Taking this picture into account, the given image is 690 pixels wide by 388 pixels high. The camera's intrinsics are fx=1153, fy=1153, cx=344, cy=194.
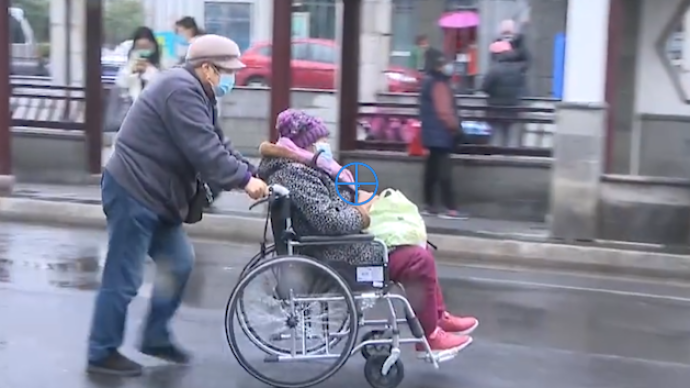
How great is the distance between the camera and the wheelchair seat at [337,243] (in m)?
5.62

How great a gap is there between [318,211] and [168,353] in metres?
1.25

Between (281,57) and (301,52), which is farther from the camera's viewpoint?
(301,52)

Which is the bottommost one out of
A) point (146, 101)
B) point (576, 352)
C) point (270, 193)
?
point (576, 352)

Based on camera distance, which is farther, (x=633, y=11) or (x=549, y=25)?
(x=549, y=25)

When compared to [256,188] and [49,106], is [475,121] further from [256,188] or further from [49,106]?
[256,188]

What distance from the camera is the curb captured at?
10.1m

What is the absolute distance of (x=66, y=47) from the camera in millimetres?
16328

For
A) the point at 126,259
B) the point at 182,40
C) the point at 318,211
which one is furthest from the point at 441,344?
the point at 182,40

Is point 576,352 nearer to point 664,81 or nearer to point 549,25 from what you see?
point 664,81

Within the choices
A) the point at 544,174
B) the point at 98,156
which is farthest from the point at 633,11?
the point at 98,156

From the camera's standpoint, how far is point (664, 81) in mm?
12547

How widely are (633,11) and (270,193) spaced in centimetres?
793

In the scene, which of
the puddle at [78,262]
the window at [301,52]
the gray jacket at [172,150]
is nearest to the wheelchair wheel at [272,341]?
the gray jacket at [172,150]

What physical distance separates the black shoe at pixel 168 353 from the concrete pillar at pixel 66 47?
10004 millimetres
